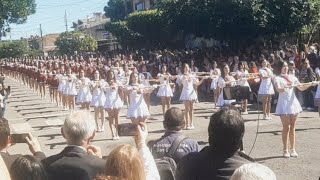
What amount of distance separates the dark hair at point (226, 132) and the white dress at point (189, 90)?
34.7ft

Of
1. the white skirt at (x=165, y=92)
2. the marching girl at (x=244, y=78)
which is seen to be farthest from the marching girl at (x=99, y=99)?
the marching girl at (x=244, y=78)

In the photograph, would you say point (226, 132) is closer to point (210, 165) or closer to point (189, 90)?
point (210, 165)

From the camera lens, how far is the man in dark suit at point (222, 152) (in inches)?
166

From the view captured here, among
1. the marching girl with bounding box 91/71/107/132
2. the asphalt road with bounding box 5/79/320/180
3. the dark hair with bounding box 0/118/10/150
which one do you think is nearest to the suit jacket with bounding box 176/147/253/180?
the dark hair with bounding box 0/118/10/150

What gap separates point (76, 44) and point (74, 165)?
61688mm

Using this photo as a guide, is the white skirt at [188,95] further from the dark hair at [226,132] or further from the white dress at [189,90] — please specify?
the dark hair at [226,132]

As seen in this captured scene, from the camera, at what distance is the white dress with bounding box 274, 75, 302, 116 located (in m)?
10.3

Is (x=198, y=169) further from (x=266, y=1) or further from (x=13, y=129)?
(x=266, y=1)

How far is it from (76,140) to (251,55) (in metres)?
18.7

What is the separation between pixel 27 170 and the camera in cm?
396

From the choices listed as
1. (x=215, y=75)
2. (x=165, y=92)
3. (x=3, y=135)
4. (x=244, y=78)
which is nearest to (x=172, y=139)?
(x=3, y=135)

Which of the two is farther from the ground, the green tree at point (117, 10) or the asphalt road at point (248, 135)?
the green tree at point (117, 10)

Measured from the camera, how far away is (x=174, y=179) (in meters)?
4.78

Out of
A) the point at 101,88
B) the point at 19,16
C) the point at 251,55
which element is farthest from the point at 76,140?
the point at 19,16
